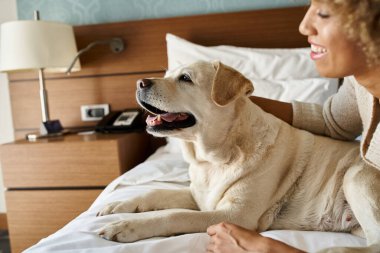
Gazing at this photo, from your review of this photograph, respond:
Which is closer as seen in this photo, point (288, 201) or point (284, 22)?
point (288, 201)

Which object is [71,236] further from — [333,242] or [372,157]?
[372,157]

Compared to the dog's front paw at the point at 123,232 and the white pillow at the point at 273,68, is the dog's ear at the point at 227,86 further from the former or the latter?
the white pillow at the point at 273,68

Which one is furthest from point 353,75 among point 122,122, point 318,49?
point 122,122

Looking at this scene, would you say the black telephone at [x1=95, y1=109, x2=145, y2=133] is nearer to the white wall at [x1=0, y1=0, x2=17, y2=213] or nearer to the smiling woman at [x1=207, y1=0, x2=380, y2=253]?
the white wall at [x1=0, y1=0, x2=17, y2=213]

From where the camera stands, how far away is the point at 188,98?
1.31 m

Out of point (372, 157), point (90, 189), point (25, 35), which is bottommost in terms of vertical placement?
point (90, 189)

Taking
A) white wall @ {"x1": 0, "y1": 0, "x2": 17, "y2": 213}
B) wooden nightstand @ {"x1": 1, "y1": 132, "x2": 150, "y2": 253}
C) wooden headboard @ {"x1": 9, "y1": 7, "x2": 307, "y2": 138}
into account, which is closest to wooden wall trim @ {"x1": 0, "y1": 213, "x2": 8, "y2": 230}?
white wall @ {"x1": 0, "y1": 0, "x2": 17, "y2": 213}

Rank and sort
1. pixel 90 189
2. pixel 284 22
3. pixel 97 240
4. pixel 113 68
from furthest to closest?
pixel 113 68 < pixel 284 22 < pixel 90 189 < pixel 97 240

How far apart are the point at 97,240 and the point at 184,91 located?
57 cm

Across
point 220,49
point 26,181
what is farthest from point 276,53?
point 26,181

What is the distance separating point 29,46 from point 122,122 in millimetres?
693

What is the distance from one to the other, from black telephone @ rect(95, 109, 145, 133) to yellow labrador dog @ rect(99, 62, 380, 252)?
99cm

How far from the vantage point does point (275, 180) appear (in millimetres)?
1252

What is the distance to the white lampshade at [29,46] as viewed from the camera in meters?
2.18
